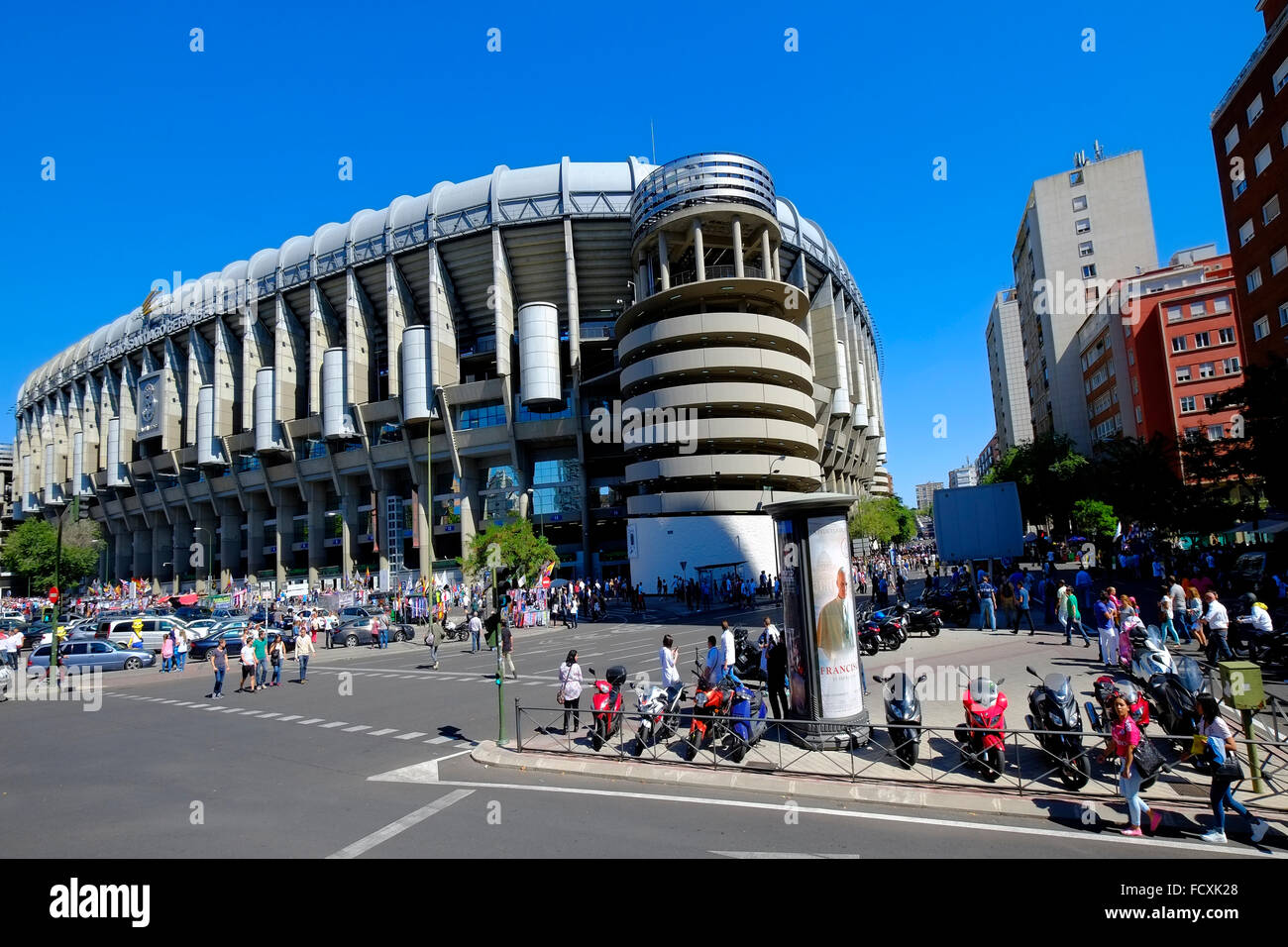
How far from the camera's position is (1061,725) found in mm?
8609

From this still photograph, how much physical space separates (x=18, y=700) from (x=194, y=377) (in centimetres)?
6334

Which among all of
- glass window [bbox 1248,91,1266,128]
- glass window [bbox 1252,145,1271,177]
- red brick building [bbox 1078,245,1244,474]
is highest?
glass window [bbox 1248,91,1266,128]

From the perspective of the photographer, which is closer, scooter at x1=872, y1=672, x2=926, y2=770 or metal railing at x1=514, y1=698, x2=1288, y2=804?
metal railing at x1=514, y1=698, x2=1288, y2=804

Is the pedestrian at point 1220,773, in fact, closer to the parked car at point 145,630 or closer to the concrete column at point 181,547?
the parked car at point 145,630

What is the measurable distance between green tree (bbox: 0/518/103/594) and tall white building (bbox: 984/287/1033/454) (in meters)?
122

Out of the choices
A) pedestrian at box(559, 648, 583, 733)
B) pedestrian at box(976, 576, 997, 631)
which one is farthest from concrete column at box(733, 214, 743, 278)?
pedestrian at box(559, 648, 583, 733)

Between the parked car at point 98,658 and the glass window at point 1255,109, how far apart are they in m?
55.4

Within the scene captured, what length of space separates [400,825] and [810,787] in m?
4.81

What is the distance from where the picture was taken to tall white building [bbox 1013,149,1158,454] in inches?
2554

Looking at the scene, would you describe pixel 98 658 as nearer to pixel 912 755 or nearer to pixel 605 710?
pixel 605 710

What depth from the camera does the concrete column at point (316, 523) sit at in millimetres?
66312

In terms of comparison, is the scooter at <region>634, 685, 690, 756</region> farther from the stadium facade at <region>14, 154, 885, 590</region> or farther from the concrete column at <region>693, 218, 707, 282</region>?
the concrete column at <region>693, 218, 707, 282</region>

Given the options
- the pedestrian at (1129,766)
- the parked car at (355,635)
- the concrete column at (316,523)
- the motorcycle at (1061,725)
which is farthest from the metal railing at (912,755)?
the concrete column at (316,523)
